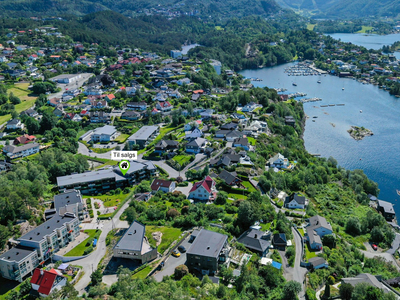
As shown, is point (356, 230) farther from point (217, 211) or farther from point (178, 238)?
point (178, 238)

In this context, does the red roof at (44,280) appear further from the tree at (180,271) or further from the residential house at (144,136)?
the residential house at (144,136)

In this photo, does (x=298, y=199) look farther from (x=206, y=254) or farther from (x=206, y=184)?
(x=206, y=254)

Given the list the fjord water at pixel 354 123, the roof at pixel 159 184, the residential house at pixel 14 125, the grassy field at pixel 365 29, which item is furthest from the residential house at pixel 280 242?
the grassy field at pixel 365 29

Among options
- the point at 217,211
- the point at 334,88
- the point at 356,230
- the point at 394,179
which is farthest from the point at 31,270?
the point at 334,88

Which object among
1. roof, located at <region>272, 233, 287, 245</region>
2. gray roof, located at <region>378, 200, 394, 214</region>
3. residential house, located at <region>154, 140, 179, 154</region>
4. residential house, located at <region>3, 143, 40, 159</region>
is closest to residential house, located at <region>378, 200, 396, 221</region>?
gray roof, located at <region>378, 200, 394, 214</region>

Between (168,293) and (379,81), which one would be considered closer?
(168,293)

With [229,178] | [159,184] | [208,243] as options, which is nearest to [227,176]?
[229,178]
